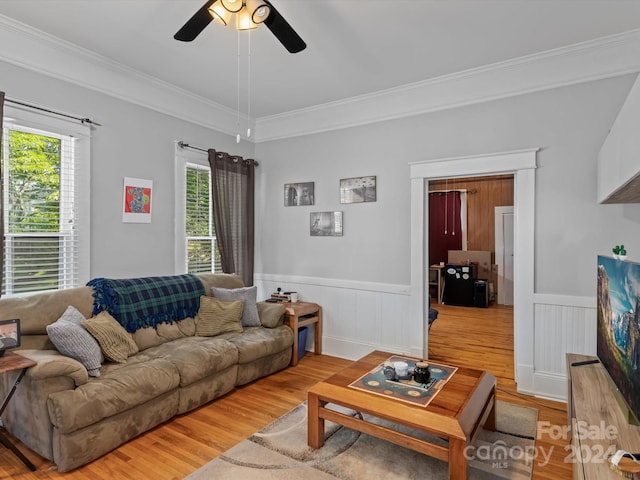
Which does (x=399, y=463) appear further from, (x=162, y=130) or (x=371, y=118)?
(x=162, y=130)

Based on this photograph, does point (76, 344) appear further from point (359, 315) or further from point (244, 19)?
point (359, 315)

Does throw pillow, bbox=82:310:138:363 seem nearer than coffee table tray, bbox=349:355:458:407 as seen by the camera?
No

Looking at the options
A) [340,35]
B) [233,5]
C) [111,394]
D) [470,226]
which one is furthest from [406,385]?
[470,226]

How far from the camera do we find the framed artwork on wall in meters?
3.55

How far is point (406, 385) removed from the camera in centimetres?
238

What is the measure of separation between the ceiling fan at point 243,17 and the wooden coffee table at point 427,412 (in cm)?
215

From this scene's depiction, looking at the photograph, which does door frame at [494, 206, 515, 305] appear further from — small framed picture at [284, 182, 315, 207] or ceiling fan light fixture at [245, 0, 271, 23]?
ceiling fan light fixture at [245, 0, 271, 23]

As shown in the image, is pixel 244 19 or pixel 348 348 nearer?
pixel 244 19

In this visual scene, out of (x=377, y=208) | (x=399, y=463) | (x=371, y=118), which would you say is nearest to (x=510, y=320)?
(x=377, y=208)

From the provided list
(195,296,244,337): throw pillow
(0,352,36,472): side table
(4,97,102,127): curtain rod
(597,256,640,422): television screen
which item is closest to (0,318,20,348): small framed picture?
(0,352,36,472): side table

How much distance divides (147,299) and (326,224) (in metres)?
2.08

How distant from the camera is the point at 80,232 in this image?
322 centimetres

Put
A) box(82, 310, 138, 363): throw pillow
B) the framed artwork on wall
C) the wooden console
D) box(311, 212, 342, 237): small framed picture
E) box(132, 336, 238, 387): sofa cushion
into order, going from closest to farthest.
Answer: the wooden console → box(82, 310, 138, 363): throw pillow → box(132, 336, 238, 387): sofa cushion → the framed artwork on wall → box(311, 212, 342, 237): small framed picture

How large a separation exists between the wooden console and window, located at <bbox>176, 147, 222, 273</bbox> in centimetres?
360
